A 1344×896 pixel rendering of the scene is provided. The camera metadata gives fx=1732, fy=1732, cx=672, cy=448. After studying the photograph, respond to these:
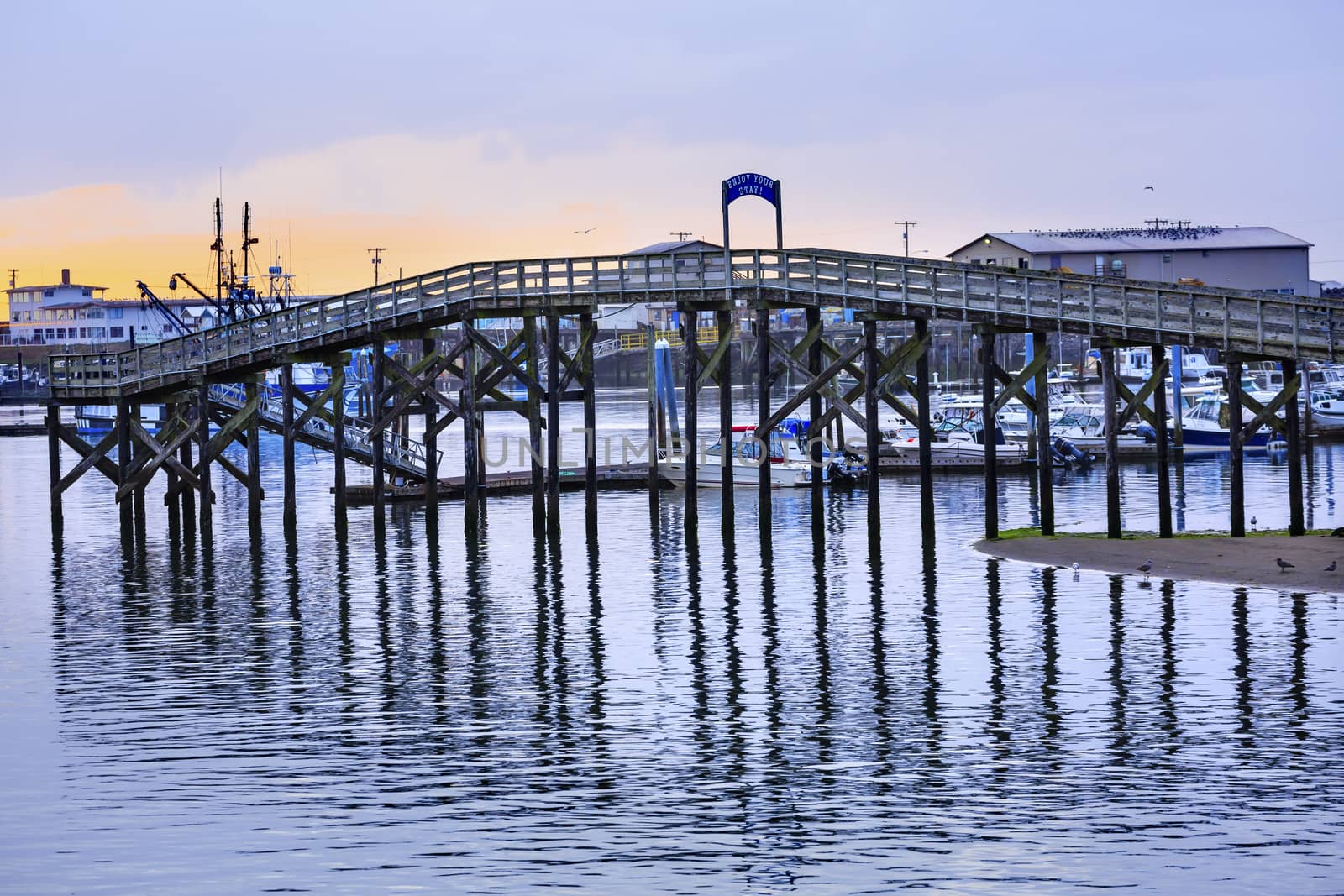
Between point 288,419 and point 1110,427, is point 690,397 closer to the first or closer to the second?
point 1110,427

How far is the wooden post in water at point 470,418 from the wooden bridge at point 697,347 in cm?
7

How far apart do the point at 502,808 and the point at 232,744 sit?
497cm

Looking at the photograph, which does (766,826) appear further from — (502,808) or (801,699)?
(801,699)

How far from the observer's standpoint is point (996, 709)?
24031 mm

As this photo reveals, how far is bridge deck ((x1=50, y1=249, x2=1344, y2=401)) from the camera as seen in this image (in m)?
35.4

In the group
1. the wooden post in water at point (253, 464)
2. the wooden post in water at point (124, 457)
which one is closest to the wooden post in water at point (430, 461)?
the wooden post in water at point (253, 464)

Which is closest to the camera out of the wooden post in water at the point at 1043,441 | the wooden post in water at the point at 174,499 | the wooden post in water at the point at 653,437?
the wooden post in water at the point at 1043,441

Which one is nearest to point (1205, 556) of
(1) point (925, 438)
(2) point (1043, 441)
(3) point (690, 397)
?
(2) point (1043, 441)

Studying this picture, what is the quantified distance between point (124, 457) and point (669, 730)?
30.7 m

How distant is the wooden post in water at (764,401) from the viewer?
4272 cm

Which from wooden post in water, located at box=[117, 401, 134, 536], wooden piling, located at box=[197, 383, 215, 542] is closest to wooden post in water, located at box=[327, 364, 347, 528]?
wooden piling, located at box=[197, 383, 215, 542]

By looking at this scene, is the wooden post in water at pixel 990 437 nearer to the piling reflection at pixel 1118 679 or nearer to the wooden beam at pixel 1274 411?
the wooden beam at pixel 1274 411

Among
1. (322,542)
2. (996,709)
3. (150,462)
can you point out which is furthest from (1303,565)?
(150,462)

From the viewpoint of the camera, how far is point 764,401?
44188 millimetres
